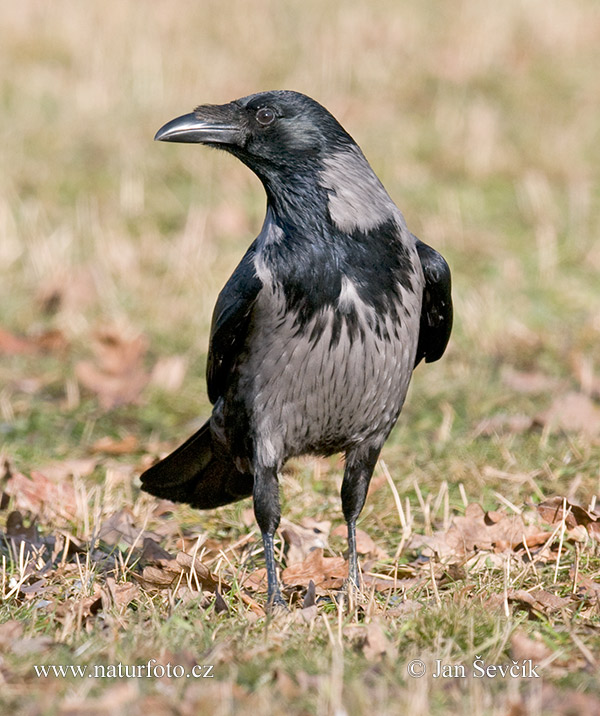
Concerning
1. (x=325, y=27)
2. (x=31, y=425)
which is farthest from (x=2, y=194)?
(x=325, y=27)

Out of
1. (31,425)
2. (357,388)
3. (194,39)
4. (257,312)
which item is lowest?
(31,425)

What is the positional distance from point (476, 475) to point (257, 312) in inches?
58.4

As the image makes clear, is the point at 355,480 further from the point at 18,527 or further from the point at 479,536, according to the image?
the point at 18,527

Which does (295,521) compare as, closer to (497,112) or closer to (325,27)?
(497,112)

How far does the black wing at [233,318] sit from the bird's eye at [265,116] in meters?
0.45

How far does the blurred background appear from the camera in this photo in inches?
234

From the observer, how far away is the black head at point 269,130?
3859 millimetres

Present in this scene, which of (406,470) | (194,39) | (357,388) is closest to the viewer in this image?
(357,388)

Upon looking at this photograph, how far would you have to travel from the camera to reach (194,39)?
1203cm

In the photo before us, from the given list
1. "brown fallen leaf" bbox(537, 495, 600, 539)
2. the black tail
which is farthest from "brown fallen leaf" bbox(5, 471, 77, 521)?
"brown fallen leaf" bbox(537, 495, 600, 539)

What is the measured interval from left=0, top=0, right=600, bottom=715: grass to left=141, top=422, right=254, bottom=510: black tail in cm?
18

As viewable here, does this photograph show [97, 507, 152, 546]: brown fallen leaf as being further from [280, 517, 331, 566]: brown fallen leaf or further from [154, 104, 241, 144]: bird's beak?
[154, 104, 241, 144]: bird's beak

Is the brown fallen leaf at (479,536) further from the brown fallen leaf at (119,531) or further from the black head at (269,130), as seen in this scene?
the black head at (269,130)

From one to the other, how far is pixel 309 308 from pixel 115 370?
111 inches
